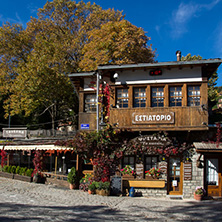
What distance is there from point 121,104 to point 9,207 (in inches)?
327

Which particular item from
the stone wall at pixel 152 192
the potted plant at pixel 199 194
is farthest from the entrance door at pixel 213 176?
the stone wall at pixel 152 192

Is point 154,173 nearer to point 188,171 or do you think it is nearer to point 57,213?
point 188,171

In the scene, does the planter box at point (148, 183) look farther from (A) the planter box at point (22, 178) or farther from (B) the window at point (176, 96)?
(A) the planter box at point (22, 178)

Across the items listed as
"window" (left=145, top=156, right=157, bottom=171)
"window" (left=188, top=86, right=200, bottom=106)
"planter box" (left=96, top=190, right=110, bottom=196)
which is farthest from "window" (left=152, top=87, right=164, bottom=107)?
"planter box" (left=96, top=190, right=110, bottom=196)

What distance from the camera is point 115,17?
2984 cm

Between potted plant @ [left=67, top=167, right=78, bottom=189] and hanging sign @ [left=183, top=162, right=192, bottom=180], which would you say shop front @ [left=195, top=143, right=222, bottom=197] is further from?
potted plant @ [left=67, top=167, right=78, bottom=189]

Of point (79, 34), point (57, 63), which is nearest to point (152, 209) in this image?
point (57, 63)

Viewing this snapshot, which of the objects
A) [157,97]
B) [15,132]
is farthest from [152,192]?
[15,132]

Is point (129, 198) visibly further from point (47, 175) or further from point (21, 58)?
point (21, 58)

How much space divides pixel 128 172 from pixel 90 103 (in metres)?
4.74

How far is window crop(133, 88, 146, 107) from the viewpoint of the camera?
53.1 feet

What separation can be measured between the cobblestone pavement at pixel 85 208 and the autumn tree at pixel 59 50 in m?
13.5

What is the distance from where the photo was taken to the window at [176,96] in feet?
51.8

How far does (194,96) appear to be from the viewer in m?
15.6
